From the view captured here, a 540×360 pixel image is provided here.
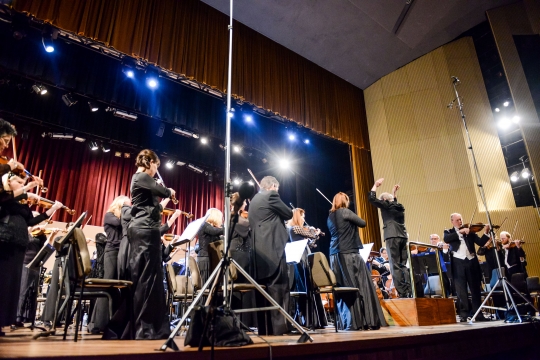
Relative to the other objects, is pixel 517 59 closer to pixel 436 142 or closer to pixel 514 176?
pixel 436 142

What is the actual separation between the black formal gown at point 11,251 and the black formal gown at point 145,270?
851 mm

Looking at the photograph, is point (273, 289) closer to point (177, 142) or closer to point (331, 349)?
point (331, 349)

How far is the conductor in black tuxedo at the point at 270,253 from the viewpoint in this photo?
326 cm

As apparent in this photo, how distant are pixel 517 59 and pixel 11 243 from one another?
35.7ft

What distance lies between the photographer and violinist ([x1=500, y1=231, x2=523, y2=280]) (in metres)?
7.16

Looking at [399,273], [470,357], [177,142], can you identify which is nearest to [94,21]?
[177,142]

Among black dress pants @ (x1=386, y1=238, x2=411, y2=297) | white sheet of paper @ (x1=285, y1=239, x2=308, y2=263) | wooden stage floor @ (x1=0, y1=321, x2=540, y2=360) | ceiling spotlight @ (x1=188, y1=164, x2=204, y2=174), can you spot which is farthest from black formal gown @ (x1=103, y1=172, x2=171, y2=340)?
ceiling spotlight @ (x1=188, y1=164, x2=204, y2=174)

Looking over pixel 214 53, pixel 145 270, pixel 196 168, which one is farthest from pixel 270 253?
pixel 196 168

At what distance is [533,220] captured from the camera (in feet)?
28.1

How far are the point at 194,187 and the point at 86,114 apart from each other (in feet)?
13.3

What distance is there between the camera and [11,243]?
9.88 feet

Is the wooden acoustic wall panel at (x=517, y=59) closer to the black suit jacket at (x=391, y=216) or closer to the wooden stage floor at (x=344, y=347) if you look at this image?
the black suit jacket at (x=391, y=216)

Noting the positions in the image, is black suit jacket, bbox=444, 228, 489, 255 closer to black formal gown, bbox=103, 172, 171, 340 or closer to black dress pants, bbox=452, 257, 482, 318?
black dress pants, bbox=452, 257, 482, 318

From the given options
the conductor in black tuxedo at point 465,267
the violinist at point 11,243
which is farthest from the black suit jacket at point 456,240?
the violinist at point 11,243
